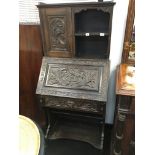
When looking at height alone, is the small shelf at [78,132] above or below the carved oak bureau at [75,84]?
below

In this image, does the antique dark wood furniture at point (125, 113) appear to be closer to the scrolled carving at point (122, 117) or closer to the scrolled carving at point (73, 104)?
the scrolled carving at point (122, 117)

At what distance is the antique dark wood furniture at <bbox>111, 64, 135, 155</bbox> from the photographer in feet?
4.00

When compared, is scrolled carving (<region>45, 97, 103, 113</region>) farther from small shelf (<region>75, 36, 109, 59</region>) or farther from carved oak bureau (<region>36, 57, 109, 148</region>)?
small shelf (<region>75, 36, 109, 59</region>)

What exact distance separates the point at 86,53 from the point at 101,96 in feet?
1.80

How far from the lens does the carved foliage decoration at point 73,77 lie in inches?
59.5

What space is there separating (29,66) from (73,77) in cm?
59

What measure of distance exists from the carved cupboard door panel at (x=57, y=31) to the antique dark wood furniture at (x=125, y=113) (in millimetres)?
587

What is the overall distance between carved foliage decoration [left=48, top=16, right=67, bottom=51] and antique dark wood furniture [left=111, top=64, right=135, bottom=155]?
63 cm

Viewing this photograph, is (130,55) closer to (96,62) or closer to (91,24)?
(96,62)

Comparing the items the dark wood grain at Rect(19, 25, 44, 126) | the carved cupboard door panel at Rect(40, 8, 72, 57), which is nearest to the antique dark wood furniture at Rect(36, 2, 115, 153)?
the carved cupboard door panel at Rect(40, 8, 72, 57)

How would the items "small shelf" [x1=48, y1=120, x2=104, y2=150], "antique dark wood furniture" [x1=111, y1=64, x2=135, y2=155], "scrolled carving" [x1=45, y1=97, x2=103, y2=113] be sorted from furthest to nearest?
"small shelf" [x1=48, y1=120, x2=104, y2=150], "scrolled carving" [x1=45, y1=97, x2=103, y2=113], "antique dark wood furniture" [x1=111, y1=64, x2=135, y2=155]

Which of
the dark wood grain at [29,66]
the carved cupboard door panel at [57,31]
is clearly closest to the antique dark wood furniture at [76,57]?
the carved cupboard door panel at [57,31]
